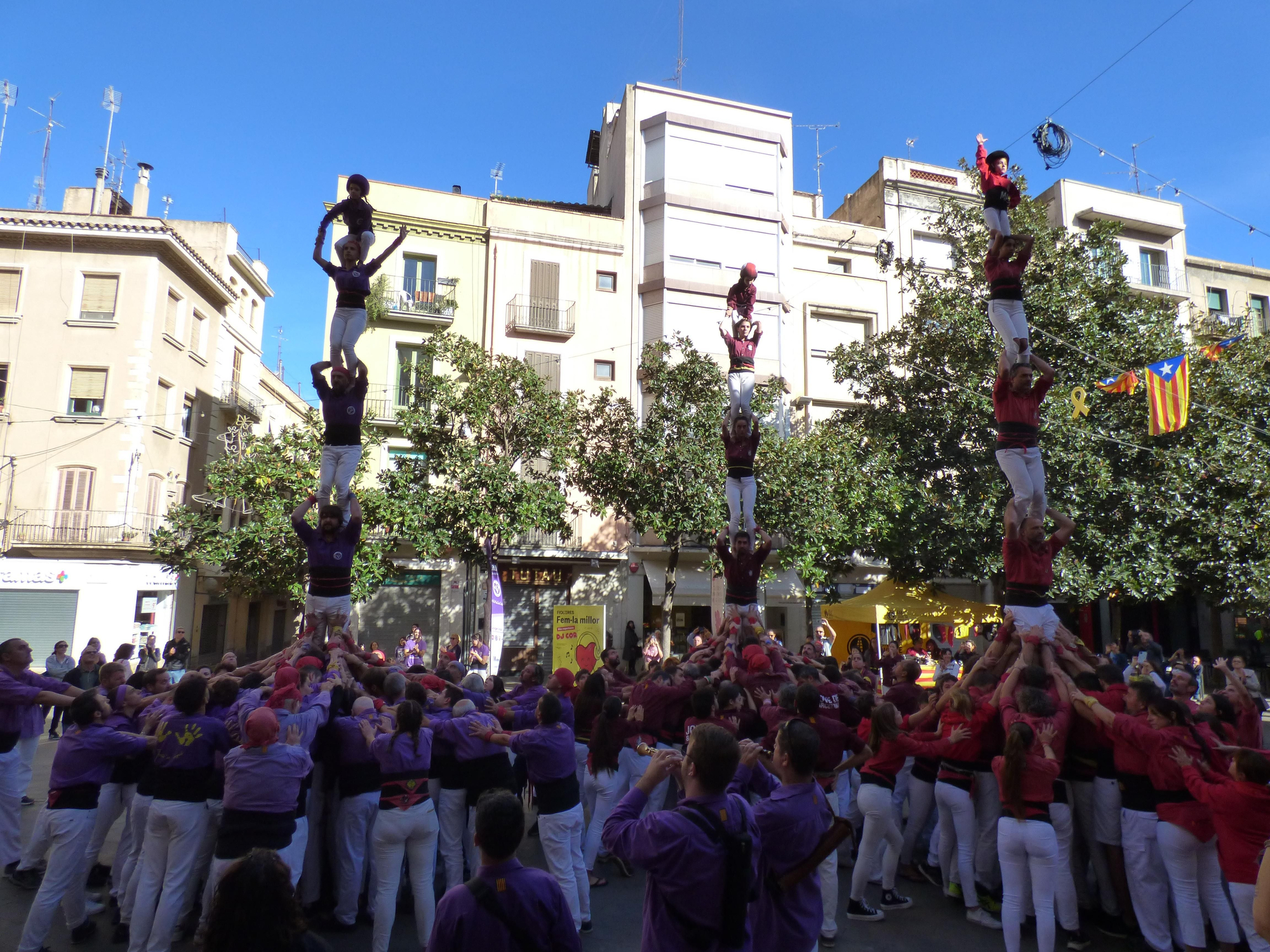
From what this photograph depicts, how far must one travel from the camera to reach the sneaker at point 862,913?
6.63 m

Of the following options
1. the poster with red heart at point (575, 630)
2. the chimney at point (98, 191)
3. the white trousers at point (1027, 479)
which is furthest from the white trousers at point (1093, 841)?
the chimney at point (98, 191)

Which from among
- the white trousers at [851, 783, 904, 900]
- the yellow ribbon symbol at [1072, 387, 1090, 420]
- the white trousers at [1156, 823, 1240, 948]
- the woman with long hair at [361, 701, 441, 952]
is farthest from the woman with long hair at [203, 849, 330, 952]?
the yellow ribbon symbol at [1072, 387, 1090, 420]

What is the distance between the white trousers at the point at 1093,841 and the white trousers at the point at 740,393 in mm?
5938

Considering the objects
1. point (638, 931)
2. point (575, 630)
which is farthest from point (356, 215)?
point (575, 630)

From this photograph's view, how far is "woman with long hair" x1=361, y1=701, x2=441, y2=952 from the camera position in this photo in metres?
5.74

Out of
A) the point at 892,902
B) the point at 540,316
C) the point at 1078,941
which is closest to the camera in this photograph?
the point at 1078,941

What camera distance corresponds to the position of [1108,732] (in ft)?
20.3

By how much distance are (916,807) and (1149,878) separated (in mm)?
1873

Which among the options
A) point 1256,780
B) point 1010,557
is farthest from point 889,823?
point 1010,557

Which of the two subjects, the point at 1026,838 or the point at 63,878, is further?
the point at 63,878

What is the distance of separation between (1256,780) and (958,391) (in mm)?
16355

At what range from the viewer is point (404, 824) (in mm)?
5738

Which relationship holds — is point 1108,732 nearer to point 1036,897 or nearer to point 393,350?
point 1036,897

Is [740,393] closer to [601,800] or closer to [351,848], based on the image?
[601,800]
